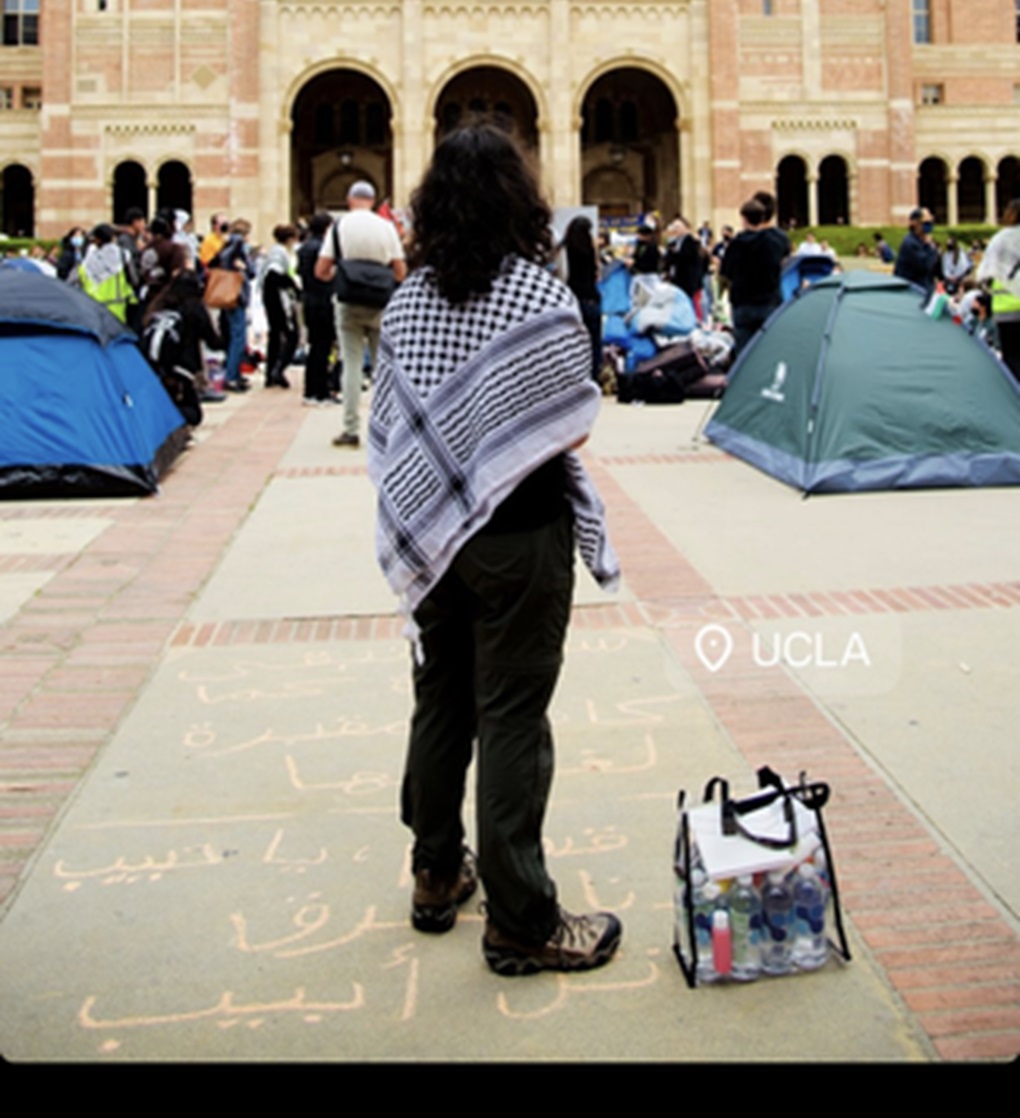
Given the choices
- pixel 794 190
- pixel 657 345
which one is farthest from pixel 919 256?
pixel 794 190

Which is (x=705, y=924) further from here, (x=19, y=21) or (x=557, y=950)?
(x=19, y=21)

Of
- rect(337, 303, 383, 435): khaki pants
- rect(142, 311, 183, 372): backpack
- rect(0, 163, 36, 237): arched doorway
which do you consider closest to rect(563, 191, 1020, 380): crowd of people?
rect(337, 303, 383, 435): khaki pants

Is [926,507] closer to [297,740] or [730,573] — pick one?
[730,573]

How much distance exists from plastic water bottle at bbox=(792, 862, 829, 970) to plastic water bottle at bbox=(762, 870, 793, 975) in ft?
0.06

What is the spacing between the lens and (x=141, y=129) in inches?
1539

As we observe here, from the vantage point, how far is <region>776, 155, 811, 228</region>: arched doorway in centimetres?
4491

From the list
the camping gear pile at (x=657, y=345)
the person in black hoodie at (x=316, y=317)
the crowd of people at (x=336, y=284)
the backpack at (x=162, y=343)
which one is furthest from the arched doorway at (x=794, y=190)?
the backpack at (x=162, y=343)

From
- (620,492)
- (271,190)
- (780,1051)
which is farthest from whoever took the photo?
(271,190)

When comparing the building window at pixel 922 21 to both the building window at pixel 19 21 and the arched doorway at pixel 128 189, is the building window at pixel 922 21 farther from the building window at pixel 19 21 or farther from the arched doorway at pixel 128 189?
the building window at pixel 19 21

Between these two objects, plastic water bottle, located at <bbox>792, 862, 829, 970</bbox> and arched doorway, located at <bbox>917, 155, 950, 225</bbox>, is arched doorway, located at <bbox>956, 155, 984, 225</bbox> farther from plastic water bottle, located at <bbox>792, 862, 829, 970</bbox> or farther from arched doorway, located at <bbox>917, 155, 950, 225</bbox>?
plastic water bottle, located at <bbox>792, 862, 829, 970</bbox>

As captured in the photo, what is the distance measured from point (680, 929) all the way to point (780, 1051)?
0.44 meters

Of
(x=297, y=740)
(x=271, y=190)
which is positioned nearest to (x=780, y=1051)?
(x=297, y=740)

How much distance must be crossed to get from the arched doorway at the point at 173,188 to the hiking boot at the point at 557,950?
1658 inches

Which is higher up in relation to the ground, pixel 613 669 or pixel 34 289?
pixel 34 289
